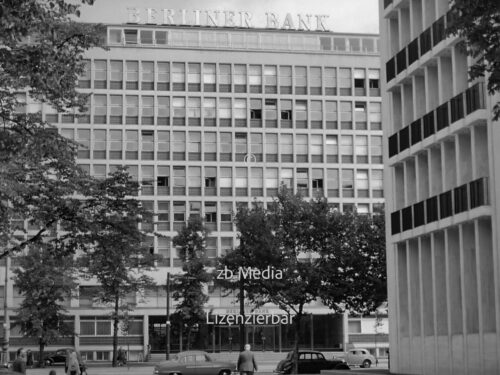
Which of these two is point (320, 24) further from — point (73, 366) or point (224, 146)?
point (73, 366)

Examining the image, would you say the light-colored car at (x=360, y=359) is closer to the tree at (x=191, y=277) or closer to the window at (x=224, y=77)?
the tree at (x=191, y=277)

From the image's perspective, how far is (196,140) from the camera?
313 ft

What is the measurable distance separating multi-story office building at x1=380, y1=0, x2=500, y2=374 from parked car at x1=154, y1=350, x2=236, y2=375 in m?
7.65

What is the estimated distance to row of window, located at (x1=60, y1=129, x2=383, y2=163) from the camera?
94.5 metres

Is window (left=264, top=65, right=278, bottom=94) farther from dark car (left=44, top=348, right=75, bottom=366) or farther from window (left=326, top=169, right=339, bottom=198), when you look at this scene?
dark car (left=44, top=348, right=75, bottom=366)

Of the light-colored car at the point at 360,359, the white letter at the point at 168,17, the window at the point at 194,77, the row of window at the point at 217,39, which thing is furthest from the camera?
the white letter at the point at 168,17

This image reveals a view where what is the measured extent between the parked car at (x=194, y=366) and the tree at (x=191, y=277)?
2884 cm

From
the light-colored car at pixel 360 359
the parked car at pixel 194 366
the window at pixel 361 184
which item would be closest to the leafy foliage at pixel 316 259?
the parked car at pixel 194 366

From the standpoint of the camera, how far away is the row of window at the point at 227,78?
3738 inches

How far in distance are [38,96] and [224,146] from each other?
2733 inches

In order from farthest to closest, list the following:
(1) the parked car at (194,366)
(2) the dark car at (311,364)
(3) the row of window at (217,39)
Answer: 1. (3) the row of window at (217,39)
2. (2) the dark car at (311,364)
3. (1) the parked car at (194,366)

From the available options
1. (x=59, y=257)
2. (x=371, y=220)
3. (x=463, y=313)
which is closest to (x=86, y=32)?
(x=59, y=257)

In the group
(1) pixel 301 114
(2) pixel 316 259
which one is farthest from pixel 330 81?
(2) pixel 316 259

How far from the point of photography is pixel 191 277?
249 ft
